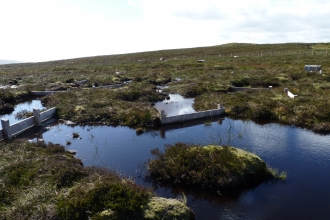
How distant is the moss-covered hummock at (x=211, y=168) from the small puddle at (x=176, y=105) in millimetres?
11112

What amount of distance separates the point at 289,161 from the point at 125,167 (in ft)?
27.5

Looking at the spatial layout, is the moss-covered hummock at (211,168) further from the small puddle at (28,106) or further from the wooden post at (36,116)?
the small puddle at (28,106)

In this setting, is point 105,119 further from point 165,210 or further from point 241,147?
Result: point 165,210

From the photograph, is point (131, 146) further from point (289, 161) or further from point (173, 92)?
point (173, 92)

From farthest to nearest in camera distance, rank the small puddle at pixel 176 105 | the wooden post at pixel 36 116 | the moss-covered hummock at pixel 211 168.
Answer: the small puddle at pixel 176 105 → the wooden post at pixel 36 116 → the moss-covered hummock at pixel 211 168

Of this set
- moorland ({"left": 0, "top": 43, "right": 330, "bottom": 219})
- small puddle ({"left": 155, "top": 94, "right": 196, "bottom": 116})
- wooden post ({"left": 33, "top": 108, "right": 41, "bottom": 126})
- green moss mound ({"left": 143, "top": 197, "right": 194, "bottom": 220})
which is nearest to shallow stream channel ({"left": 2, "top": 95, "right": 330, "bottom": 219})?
small puddle ({"left": 155, "top": 94, "right": 196, "bottom": 116})

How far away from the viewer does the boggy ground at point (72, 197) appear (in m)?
8.41

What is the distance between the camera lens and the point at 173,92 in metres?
34.2

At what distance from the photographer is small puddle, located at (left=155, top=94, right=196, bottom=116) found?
25003 mm

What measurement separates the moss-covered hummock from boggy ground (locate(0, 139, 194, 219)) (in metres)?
2.45

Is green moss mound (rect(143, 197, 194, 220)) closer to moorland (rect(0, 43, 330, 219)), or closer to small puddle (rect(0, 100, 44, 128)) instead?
moorland (rect(0, 43, 330, 219))

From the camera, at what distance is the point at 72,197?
8914 mm

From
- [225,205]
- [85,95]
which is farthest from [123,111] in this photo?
[225,205]

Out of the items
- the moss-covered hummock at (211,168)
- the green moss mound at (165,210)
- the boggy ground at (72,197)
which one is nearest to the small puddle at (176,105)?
the moss-covered hummock at (211,168)
